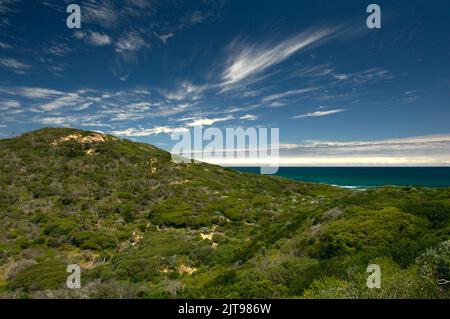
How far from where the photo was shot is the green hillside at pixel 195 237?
9.88 m

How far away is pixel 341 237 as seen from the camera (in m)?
12.8

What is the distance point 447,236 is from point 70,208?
1351 inches

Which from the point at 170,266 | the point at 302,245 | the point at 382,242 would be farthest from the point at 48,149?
the point at 382,242

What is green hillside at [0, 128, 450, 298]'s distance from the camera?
9875 millimetres

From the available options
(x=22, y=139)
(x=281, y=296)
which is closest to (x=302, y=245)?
(x=281, y=296)

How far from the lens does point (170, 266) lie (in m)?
17.9

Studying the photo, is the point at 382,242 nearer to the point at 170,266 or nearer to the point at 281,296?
the point at 281,296

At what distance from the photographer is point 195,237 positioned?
23.9m

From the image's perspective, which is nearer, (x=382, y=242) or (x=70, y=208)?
(x=382, y=242)

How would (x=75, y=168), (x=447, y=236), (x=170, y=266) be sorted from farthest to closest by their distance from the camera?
(x=75, y=168) → (x=170, y=266) → (x=447, y=236)

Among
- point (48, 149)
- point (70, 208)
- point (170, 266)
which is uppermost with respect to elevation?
point (48, 149)

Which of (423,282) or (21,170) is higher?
(21,170)
